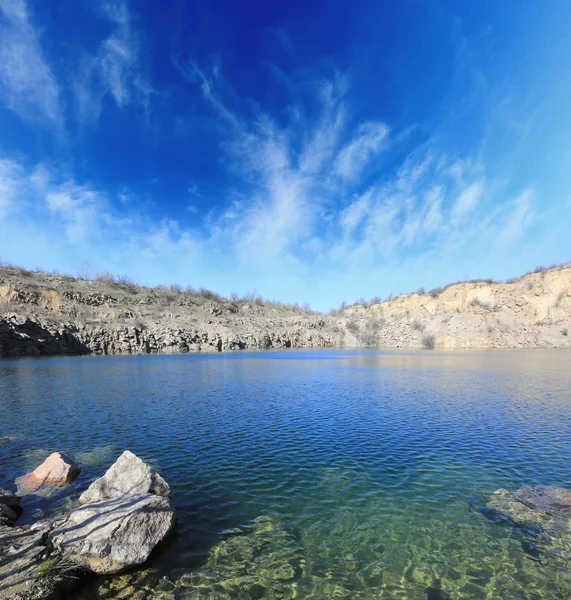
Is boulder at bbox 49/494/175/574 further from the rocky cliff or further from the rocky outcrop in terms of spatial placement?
the rocky cliff

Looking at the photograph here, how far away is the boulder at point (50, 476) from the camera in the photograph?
12.0m

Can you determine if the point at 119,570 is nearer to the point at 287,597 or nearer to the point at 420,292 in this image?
the point at 287,597

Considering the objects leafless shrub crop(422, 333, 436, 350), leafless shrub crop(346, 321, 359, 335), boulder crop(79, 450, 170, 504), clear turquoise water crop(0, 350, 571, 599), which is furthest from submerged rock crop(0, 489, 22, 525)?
leafless shrub crop(346, 321, 359, 335)

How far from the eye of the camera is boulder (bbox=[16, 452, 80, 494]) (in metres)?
12.0

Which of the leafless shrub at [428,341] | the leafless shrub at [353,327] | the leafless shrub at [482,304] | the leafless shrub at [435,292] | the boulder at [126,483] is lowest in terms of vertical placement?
the boulder at [126,483]

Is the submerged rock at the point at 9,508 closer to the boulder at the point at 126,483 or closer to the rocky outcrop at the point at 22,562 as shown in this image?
the rocky outcrop at the point at 22,562

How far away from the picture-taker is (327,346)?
133250 mm

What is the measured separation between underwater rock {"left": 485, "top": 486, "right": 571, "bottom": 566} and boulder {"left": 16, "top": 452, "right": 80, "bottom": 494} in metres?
14.3

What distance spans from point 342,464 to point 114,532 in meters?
9.06

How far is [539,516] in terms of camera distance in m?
9.95

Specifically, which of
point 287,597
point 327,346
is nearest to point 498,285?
point 327,346

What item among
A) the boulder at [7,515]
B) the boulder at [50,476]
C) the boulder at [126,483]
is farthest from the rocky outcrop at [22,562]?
the boulder at [50,476]

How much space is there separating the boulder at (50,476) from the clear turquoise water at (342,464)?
50 centimetres

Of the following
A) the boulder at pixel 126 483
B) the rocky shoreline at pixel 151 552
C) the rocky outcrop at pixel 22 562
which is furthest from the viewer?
the boulder at pixel 126 483
